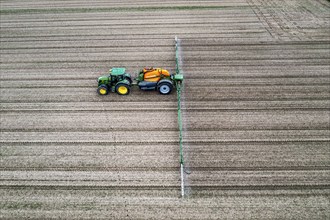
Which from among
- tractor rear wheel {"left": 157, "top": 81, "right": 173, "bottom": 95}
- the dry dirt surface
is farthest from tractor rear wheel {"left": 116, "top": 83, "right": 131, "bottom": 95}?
tractor rear wheel {"left": 157, "top": 81, "right": 173, "bottom": 95}

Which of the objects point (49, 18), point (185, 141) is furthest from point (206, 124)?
point (49, 18)

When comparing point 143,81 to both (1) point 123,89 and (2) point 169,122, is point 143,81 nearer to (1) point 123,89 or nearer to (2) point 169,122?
(1) point 123,89

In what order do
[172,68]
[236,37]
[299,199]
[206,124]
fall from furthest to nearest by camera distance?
[236,37] < [172,68] < [206,124] < [299,199]

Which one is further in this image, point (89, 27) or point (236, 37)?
point (89, 27)

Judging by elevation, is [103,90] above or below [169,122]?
above

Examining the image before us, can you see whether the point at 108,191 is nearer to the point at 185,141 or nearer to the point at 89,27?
the point at 185,141

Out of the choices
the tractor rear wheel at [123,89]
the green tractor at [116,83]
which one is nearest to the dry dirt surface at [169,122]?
the tractor rear wheel at [123,89]

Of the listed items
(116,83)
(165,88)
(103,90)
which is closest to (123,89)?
(116,83)
